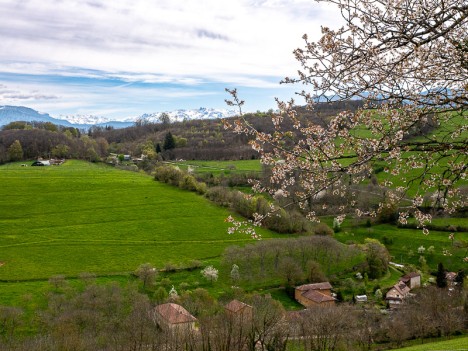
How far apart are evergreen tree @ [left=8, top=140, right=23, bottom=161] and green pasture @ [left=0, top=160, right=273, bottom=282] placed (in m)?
15.8

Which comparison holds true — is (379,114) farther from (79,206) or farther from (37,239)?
(79,206)

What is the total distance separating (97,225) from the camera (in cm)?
4378

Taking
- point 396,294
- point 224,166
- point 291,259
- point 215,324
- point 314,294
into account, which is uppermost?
point 224,166

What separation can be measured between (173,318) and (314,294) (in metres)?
14.0

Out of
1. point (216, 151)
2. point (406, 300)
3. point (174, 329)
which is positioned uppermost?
point (216, 151)

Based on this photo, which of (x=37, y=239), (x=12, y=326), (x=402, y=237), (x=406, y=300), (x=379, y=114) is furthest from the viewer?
(x=402, y=237)

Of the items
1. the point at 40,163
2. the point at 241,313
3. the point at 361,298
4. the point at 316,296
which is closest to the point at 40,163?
the point at 40,163

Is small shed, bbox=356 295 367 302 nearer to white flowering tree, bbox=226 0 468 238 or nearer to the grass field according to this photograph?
the grass field

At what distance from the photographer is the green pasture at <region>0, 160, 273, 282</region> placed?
3544 cm

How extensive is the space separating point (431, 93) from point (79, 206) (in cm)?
4889

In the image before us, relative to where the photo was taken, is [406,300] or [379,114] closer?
[379,114]

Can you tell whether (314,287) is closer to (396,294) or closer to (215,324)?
(396,294)

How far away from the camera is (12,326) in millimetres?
23094

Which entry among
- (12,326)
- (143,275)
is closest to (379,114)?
(12,326)
